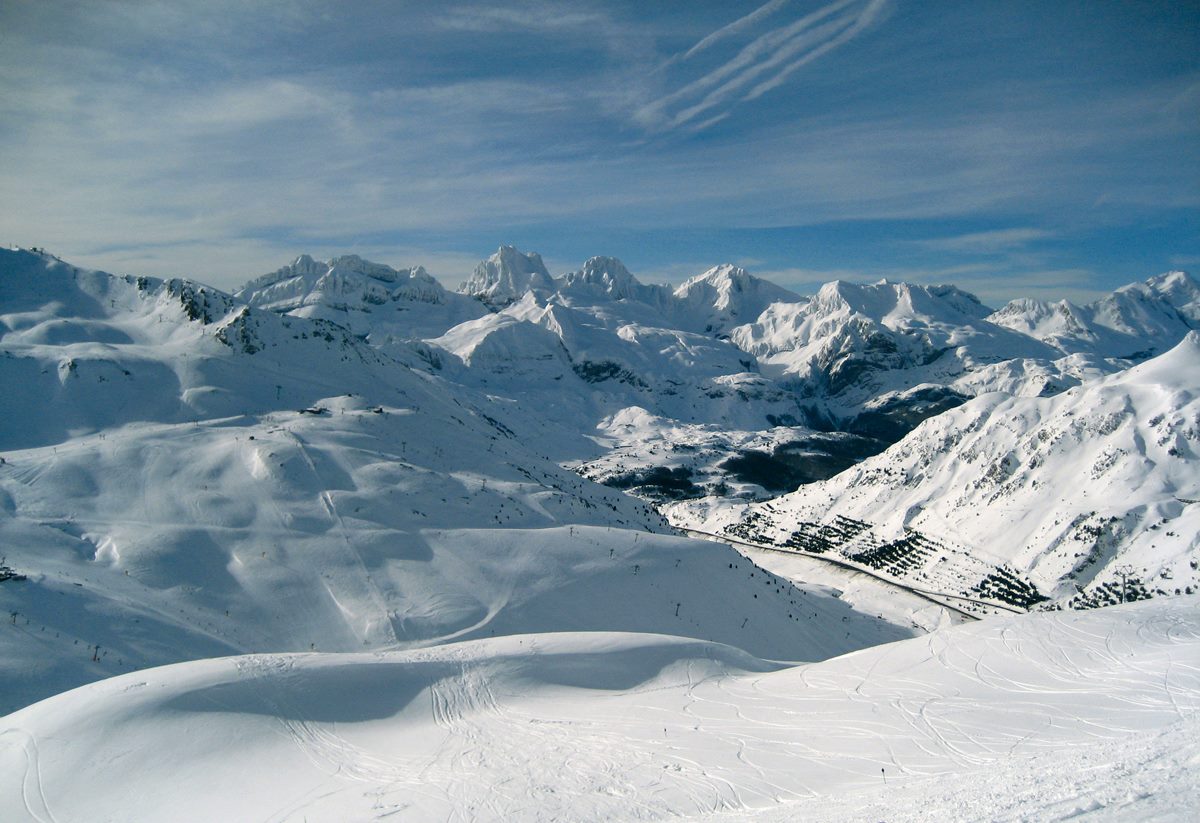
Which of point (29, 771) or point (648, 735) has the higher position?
point (29, 771)

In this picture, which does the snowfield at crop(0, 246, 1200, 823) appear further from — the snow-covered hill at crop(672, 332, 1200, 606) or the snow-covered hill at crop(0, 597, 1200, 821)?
the snow-covered hill at crop(672, 332, 1200, 606)

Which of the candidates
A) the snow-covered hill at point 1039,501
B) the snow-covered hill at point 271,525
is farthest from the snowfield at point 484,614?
the snow-covered hill at point 1039,501

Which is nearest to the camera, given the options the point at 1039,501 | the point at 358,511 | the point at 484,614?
the point at 484,614

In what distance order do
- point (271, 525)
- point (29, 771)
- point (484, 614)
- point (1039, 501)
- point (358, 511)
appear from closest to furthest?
point (29, 771) < point (484, 614) < point (271, 525) < point (358, 511) < point (1039, 501)

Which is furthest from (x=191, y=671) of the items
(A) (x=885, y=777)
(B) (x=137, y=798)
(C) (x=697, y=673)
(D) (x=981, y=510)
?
(D) (x=981, y=510)

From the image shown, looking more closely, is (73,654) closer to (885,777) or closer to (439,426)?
(885,777)

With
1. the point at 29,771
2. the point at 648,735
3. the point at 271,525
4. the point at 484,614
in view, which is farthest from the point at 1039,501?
the point at 29,771

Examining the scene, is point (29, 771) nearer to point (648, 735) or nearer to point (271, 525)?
point (648, 735)
